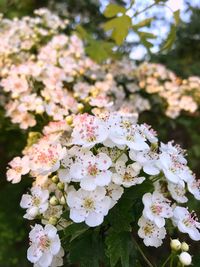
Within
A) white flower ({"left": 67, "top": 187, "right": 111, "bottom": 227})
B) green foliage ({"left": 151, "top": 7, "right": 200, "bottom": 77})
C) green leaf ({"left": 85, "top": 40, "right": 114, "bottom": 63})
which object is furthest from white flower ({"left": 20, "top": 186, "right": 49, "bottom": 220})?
green foliage ({"left": 151, "top": 7, "right": 200, "bottom": 77})

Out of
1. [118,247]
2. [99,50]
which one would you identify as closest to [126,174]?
[118,247]

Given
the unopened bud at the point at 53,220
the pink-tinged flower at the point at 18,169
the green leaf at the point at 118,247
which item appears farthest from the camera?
the pink-tinged flower at the point at 18,169

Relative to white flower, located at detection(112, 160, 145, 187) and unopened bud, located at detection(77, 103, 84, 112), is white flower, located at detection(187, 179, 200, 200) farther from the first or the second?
unopened bud, located at detection(77, 103, 84, 112)

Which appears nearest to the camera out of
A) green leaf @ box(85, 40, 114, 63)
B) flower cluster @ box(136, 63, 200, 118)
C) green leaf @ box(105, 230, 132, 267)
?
green leaf @ box(105, 230, 132, 267)

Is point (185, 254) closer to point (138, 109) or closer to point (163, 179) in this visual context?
point (163, 179)

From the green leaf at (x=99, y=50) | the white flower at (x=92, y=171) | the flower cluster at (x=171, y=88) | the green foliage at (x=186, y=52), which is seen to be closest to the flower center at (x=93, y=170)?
the white flower at (x=92, y=171)

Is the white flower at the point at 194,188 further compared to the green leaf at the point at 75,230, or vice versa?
the white flower at the point at 194,188

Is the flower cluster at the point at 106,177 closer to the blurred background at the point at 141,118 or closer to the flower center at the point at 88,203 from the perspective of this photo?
the flower center at the point at 88,203
